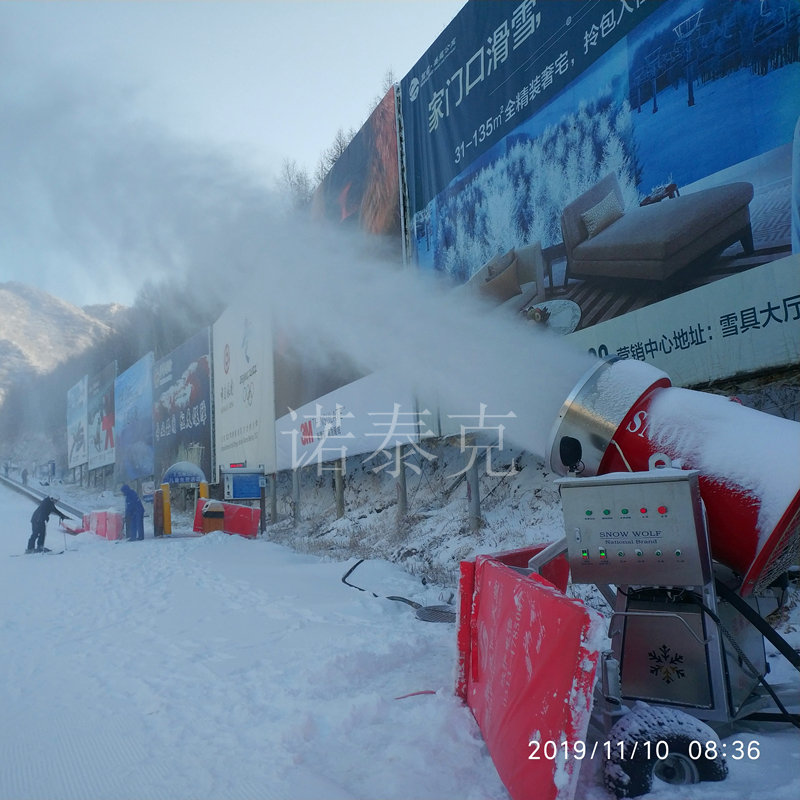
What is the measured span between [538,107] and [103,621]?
28.1 ft

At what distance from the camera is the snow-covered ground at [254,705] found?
296 cm

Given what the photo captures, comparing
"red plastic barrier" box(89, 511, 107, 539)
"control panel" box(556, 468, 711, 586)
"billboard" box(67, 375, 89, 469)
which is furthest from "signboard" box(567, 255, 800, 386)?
"billboard" box(67, 375, 89, 469)

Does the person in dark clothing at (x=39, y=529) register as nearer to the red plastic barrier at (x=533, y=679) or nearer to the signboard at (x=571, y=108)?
the signboard at (x=571, y=108)

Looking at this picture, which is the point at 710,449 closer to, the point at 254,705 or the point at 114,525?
the point at 254,705

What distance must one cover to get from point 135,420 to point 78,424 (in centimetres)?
2088

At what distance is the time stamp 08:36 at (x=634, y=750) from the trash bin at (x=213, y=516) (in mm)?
15710

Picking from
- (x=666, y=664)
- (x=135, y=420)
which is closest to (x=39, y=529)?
(x=666, y=664)

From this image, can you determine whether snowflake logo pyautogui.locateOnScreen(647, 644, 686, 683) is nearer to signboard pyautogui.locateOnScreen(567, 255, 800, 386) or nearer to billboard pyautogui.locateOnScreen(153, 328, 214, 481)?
signboard pyautogui.locateOnScreen(567, 255, 800, 386)

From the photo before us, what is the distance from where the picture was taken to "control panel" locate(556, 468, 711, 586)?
3.14m

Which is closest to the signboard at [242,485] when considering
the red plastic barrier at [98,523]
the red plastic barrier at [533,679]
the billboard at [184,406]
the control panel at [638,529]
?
the red plastic barrier at [98,523]

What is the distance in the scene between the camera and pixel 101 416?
4988 centimetres

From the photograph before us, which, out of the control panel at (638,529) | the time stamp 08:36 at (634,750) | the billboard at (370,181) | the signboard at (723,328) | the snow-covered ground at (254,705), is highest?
the billboard at (370,181)

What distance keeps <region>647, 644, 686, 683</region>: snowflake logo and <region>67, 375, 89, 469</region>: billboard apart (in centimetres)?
5828

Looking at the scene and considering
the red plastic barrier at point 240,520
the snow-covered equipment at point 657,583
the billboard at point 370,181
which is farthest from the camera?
the red plastic barrier at point 240,520
